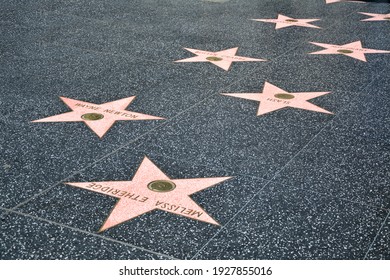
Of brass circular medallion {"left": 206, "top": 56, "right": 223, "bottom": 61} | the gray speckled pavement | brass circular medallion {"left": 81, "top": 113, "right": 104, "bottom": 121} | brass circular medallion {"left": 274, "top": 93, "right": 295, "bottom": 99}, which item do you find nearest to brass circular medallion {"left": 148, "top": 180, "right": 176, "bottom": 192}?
the gray speckled pavement

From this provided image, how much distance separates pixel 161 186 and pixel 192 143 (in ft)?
1.56

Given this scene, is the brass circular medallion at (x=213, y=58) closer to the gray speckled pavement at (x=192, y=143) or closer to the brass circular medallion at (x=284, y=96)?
the gray speckled pavement at (x=192, y=143)

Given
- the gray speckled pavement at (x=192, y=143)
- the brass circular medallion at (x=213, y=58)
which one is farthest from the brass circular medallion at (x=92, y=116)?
the brass circular medallion at (x=213, y=58)

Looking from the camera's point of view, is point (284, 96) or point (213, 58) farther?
point (213, 58)

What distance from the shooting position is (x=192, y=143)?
2859 mm

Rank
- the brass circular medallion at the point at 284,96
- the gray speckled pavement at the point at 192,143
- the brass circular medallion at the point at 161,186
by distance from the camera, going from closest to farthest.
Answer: the gray speckled pavement at the point at 192,143 < the brass circular medallion at the point at 161,186 < the brass circular medallion at the point at 284,96

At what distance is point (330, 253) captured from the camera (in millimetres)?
2041

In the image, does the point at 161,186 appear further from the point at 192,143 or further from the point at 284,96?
the point at 284,96

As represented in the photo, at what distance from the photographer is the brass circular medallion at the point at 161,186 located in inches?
94.3

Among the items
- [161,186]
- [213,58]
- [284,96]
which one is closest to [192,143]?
[161,186]

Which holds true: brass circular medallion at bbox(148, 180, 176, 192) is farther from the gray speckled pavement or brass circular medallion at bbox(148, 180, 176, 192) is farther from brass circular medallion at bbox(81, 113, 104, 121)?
brass circular medallion at bbox(81, 113, 104, 121)

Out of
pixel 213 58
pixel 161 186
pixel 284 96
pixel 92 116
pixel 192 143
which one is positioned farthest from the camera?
pixel 213 58

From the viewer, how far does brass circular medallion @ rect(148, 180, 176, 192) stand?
2396mm

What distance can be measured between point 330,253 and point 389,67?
2.46 meters
